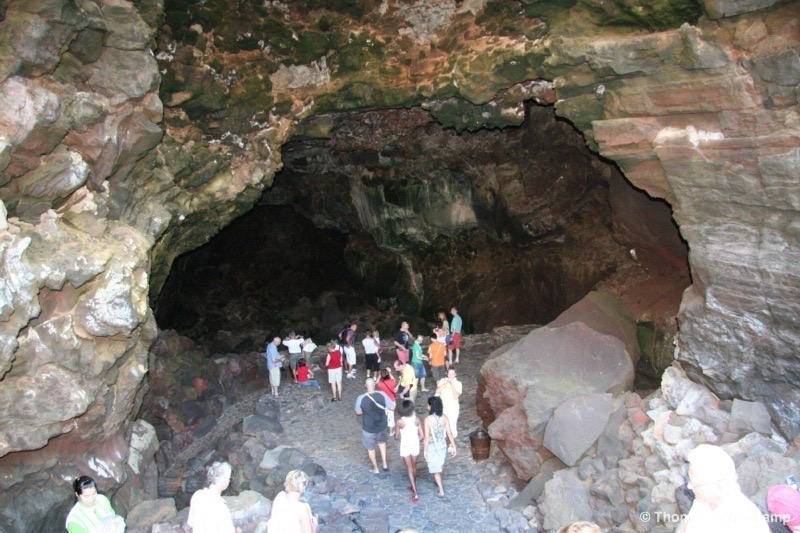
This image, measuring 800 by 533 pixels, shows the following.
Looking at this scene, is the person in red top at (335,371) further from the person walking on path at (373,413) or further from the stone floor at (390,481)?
the person walking on path at (373,413)

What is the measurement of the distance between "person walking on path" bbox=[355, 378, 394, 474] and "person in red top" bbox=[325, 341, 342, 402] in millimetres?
2883

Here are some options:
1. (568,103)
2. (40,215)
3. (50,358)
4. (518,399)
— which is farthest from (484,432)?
(40,215)

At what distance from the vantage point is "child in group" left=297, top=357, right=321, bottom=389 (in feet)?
42.0

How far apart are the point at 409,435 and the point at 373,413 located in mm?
703

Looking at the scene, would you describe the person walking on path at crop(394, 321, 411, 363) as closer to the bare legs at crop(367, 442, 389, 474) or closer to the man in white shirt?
the bare legs at crop(367, 442, 389, 474)

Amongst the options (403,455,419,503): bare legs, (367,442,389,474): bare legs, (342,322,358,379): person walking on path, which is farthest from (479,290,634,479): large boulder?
(342,322,358,379): person walking on path

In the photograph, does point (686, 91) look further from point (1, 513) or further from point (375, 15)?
point (1, 513)

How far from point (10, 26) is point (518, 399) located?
8.30 meters

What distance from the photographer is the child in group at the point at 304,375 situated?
1280cm

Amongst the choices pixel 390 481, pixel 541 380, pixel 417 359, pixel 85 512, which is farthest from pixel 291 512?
pixel 417 359

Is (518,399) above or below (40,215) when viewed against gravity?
below

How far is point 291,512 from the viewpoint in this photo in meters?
4.88

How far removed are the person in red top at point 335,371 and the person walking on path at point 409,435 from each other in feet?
12.0

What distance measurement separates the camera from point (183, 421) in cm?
1247
